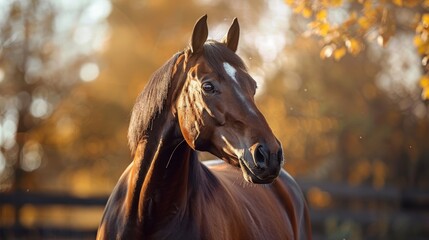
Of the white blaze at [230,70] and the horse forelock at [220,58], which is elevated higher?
the horse forelock at [220,58]

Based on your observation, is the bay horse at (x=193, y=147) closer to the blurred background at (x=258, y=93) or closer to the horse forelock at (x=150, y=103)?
the horse forelock at (x=150, y=103)

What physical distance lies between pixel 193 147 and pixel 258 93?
52.6ft

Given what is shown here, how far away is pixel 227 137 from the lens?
12.3ft

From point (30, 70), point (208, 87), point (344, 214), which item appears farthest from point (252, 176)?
point (30, 70)

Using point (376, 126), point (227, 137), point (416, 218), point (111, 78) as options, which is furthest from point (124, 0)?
point (227, 137)

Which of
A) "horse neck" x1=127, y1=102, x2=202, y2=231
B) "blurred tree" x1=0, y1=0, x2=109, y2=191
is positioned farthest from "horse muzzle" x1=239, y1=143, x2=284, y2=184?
"blurred tree" x1=0, y1=0, x2=109, y2=191

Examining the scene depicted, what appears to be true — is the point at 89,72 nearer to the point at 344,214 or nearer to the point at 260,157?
the point at 344,214

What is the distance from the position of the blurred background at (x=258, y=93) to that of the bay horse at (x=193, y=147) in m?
11.4

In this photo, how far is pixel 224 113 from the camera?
376 centimetres

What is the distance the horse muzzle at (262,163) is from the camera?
352 cm

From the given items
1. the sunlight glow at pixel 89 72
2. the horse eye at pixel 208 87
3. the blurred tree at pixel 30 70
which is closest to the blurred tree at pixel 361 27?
the horse eye at pixel 208 87

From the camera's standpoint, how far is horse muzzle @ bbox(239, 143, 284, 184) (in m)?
3.52

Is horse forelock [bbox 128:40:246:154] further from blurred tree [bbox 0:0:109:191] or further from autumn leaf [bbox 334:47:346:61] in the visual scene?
blurred tree [bbox 0:0:109:191]

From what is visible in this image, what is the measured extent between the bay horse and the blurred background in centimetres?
1135
